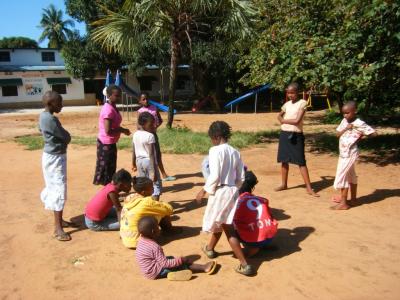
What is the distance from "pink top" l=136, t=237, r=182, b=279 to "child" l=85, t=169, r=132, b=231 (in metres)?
1.12

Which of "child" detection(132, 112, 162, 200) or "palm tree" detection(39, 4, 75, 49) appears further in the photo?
"palm tree" detection(39, 4, 75, 49)

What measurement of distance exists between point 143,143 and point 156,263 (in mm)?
1740

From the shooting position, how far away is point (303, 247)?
4168 millimetres

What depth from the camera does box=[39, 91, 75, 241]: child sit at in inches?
171

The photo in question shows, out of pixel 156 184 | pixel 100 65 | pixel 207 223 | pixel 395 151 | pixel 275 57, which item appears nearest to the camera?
pixel 207 223

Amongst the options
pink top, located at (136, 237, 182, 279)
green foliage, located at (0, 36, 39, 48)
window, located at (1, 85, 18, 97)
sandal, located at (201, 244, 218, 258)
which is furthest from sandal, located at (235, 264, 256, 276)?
green foliage, located at (0, 36, 39, 48)

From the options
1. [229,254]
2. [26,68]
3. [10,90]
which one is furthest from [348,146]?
[26,68]

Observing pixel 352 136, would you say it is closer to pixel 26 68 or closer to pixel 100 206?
pixel 100 206

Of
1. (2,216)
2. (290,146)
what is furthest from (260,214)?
(2,216)

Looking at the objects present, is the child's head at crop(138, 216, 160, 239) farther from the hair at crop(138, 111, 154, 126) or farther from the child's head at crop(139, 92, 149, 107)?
the child's head at crop(139, 92, 149, 107)

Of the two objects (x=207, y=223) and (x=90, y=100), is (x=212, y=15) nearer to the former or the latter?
(x=207, y=223)

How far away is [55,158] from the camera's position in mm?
4449

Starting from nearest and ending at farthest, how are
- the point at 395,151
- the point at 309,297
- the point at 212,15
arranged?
the point at 309,297 → the point at 395,151 → the point at 212,15

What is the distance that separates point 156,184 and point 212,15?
7.09 meters
